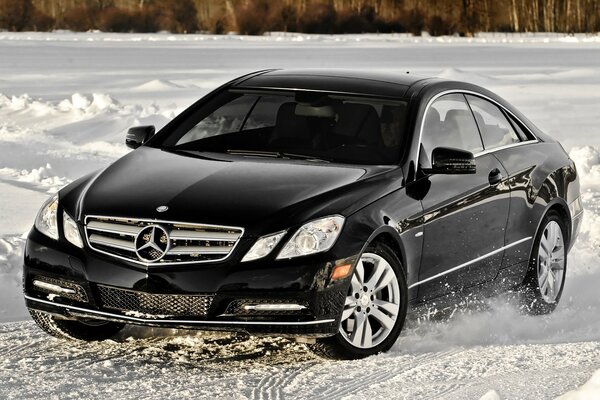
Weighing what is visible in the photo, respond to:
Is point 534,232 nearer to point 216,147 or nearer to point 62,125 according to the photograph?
point 216,147

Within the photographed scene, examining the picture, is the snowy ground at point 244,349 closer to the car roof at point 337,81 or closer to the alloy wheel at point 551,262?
the alloy wheel at point 551,262

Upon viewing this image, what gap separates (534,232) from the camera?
27.9ft

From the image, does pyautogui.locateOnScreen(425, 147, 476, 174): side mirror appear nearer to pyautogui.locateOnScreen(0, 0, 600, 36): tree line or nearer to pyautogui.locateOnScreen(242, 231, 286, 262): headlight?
pyautogui.locateOnScreen(242, 231, 286, 262): headlight

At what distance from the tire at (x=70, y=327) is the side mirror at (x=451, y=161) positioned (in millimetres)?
1939

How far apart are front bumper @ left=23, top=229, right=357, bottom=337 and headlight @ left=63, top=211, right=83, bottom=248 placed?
0.08 meters

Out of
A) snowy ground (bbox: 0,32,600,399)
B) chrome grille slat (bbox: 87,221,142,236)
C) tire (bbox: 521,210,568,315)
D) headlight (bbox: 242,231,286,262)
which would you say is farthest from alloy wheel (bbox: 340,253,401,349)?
tire (bbox: 521,210,568,315)

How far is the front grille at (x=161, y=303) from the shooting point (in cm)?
627

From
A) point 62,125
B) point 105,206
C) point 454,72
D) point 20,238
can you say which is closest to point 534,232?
point 105,206

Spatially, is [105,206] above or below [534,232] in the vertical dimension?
above

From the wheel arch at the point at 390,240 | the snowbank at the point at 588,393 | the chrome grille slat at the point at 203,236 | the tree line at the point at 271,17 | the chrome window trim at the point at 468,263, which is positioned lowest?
the tree line at the point at 271,17

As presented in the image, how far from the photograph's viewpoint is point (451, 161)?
727 cm

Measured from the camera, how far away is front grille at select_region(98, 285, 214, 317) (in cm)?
627

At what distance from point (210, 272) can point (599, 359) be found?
2047 mm

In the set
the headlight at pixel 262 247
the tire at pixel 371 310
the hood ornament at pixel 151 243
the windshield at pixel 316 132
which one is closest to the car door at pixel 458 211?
the windshield at pixel 316 132
